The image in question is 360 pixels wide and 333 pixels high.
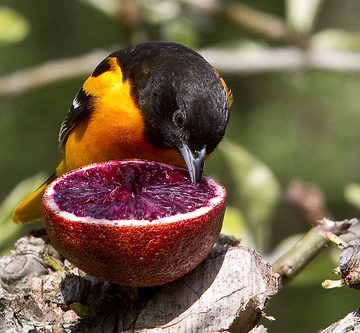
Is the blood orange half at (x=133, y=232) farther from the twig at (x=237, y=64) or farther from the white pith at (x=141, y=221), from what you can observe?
the twig at (x=237, y=64)

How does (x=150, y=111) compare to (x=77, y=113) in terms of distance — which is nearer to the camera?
(x=150, y=111)

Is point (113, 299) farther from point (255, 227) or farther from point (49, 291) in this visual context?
point (255, 227)

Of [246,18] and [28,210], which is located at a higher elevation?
[246,18]

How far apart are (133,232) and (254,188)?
5.16 feet

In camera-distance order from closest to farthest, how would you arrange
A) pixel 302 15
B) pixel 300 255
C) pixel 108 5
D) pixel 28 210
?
pixel 300 255, pixel 28 210, pixel 302 15, pixel 108 5

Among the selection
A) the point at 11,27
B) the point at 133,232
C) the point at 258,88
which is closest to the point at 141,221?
the point at 133,232

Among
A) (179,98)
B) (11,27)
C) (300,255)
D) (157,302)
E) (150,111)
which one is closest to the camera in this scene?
(157,302)

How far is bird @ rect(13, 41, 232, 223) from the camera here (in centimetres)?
301

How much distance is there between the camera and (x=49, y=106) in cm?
720

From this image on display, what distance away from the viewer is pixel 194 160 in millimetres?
3035

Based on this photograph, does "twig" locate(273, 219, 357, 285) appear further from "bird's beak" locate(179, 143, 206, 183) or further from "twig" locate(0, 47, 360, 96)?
"twig" locate(0, 47, 360, 96)

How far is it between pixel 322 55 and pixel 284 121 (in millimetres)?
2916

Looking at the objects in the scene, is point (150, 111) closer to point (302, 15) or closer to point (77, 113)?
point (77, 113)

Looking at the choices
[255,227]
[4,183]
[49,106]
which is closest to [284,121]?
[49,106]
